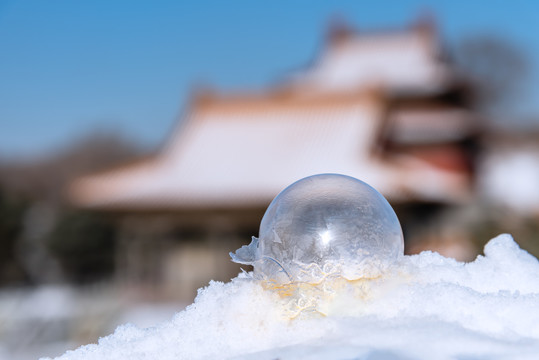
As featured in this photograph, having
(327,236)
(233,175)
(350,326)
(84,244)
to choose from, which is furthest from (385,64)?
(350,326)

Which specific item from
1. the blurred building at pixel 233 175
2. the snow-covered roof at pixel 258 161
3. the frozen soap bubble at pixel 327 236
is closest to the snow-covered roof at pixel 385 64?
the blurred building at pixel 233 175

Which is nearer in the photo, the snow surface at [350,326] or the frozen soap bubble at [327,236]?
the snow surface at [350,326]

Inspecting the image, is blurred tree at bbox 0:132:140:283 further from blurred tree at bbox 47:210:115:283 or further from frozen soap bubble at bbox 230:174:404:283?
frozen soap bubble at bbox 230:174:404:283

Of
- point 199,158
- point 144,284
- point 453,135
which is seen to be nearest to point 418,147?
point 453,135

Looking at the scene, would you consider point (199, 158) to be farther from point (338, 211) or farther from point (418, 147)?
point (338, 211)

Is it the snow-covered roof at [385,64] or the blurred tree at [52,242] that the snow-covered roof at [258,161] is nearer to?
the snow-covered roof at [385,64]

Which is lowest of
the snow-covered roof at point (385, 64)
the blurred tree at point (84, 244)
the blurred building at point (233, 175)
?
the blurred tree at point (84, 244)

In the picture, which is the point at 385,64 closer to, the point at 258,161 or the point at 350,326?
the point at 258,161
